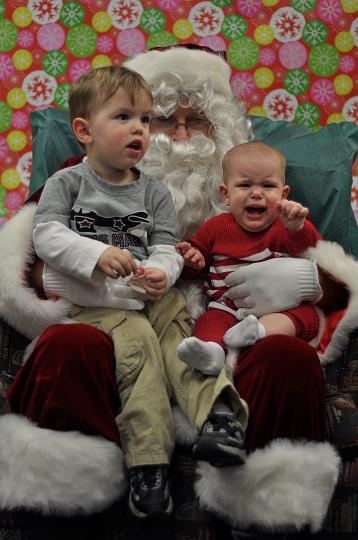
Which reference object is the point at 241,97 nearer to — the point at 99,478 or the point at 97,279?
the point at 97,279

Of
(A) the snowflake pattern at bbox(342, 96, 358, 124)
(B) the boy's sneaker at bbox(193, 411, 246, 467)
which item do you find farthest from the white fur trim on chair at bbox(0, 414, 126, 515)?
(A) the snowflake pattern at bbox(342, 96, 358, 124)

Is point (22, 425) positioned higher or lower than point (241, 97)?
lower

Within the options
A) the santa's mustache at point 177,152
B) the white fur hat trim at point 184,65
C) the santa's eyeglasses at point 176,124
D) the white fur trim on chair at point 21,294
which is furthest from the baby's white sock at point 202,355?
the white fur hat trim at point 184,65

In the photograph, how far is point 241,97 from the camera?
320cm

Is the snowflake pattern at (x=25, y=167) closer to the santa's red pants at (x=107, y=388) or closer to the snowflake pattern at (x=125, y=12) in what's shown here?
the snowflake pattern at (x=125, y=12)

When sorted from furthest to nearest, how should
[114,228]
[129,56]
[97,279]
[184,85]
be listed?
[129,56] < [184,85] < [114,228] < [97,279]

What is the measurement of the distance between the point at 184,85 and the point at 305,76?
830 mm

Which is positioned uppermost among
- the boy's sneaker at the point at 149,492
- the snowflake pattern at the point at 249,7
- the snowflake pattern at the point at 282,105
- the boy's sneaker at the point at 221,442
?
the snowflake pattern at the point at 249,7

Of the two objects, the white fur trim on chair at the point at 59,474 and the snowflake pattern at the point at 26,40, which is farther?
the snowflake pattern at the point at 26,40

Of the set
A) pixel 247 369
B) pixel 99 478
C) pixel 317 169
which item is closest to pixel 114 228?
pixel 247 369

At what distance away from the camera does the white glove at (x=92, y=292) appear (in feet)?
6.43

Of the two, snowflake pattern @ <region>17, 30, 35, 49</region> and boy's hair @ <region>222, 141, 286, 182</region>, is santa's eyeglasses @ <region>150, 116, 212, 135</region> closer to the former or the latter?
boy's hair @ <region>222, 141, 286, 182</region>

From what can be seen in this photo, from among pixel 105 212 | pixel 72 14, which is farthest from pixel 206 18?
pixel 105 212

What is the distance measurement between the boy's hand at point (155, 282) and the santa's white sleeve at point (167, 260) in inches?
1.2
